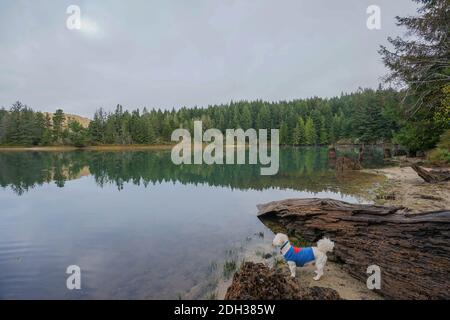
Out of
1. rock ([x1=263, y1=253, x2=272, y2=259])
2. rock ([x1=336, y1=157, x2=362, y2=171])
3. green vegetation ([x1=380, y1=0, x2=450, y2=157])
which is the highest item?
green vegetation ([x1=380, y1=0, x2=450, y2=157])

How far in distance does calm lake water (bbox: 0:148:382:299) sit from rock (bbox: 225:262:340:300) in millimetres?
1820

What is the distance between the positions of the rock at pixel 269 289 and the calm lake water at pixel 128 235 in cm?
182

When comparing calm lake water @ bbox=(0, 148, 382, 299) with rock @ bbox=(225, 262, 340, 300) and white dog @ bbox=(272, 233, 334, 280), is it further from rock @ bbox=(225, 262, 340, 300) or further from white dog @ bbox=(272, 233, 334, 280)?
white dog @ bbox=(272, 233, 334, 280)

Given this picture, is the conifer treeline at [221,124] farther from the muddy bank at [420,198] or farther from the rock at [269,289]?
the rock at [269,289]

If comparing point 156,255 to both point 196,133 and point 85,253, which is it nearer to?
point 85,253

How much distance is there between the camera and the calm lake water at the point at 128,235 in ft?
21.8

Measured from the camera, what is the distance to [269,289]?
187 inches

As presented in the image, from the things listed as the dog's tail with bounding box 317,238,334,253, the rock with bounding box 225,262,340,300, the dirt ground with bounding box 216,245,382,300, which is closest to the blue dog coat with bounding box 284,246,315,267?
the dog's tail with bounding box 317,238,334,253

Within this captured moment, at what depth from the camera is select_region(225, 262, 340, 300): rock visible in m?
4.67

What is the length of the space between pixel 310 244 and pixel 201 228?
Answer: 482 centimetres

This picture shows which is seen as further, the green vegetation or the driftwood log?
the green vegetation

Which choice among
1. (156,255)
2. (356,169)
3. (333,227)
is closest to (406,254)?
(333,227)

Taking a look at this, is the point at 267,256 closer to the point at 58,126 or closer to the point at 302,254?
the point at 302,254

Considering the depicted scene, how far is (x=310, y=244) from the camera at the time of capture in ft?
28.3
